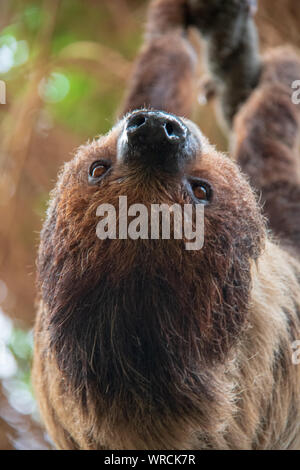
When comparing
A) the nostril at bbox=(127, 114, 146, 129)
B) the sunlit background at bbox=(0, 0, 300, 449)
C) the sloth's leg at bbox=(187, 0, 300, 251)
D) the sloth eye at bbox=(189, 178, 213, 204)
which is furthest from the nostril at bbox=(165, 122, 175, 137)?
the sunlit background at bbox=(0, 0, 300, 449)

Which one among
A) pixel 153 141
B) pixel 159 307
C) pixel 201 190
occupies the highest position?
pixel 153 141

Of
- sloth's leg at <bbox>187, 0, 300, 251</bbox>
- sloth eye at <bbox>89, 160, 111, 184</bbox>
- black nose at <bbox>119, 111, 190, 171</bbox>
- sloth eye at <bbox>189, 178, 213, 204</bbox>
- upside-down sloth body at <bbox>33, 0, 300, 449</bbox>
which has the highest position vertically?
sloth's leg at <bbox>187, 0, 300, 251</bbox>

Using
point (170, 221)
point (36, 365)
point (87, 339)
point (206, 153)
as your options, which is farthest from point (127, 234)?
point (36, 365)

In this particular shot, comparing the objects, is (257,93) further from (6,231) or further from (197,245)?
(6,231)

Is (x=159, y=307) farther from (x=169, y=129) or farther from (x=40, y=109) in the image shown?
(x=40, y=109)

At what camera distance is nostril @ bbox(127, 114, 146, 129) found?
2.33 meters

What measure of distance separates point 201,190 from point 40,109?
144 inches

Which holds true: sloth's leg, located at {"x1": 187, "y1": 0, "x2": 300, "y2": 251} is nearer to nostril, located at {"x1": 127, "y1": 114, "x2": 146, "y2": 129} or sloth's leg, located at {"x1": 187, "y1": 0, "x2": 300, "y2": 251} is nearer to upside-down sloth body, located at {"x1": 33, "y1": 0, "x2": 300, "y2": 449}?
upside-down sloth body, located at {"x1": 33, "y1": 0, "x2": 300, "y2": 449}

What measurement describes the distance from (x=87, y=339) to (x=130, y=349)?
19cm

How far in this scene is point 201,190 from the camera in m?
2.44

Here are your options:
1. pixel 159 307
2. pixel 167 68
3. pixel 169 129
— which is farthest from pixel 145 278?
pixel 167 68

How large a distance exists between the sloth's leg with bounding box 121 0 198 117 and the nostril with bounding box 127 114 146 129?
5.75 feet

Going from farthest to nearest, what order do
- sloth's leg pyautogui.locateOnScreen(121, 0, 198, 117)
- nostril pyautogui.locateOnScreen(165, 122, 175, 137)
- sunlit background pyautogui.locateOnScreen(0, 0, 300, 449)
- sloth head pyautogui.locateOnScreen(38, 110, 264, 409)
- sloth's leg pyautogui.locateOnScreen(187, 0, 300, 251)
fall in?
sunlit background pyautogui.locateOnScreen(0, 0, 300, 449) → sloth's leg pyautogui.locateOnScreen(121, 0, 198, 117) → sloth's leg pyautogui.locateOnScreen(187, 0, 300, 251) → nostril pyautogui.locateOnScreen(165, 122, 175, 137) → sloth head pyautogui.locateOnScreen(38, 110, 264, 409)

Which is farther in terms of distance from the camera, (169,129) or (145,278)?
(169,129)
